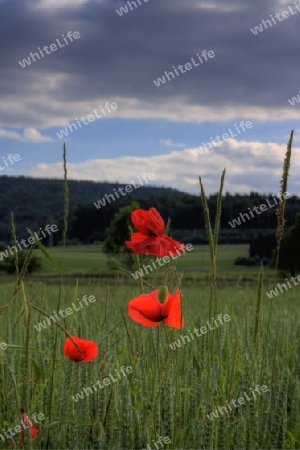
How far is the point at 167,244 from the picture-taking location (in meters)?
2.06

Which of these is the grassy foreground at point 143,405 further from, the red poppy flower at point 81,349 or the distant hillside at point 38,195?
the distant hillside at point 38,195

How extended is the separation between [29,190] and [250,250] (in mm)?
50075

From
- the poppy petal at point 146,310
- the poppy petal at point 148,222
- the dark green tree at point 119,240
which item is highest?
the poppy petal at point 148,222

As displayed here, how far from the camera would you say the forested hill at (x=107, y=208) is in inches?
1767

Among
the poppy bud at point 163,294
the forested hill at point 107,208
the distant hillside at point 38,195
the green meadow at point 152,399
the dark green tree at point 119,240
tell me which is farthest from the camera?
the distant hillside at point 38,195

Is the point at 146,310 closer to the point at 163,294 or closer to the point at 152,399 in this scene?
the point at 163,294

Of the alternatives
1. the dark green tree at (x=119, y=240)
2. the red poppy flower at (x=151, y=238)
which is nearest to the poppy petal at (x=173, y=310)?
the red poppy flower at (x=151, y=238)

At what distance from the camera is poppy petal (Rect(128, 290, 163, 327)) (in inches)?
73.4

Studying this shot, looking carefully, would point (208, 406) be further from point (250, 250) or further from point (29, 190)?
point (29, 190)

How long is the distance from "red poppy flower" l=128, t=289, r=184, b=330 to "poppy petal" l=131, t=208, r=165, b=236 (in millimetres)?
249

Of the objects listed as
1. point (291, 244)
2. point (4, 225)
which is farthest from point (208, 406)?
point (4, 225)

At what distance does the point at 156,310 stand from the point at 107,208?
5596 cm

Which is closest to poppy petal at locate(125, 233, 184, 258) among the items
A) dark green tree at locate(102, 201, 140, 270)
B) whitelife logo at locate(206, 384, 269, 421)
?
whitelife logo at locate(206, 384, 269, 421)

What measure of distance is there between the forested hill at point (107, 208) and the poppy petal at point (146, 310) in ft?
65.2
